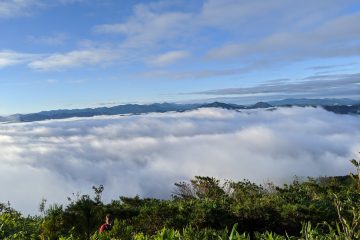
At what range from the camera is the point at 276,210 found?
2339 cm

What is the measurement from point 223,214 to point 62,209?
886cm

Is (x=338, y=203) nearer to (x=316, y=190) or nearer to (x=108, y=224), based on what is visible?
(x=108, y=224)

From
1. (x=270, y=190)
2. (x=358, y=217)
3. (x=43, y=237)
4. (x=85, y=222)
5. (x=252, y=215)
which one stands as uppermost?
(x=358, y=217)

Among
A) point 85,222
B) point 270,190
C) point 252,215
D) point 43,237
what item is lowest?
point 270,190

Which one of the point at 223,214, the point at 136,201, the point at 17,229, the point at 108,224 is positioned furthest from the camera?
the point at 136,201

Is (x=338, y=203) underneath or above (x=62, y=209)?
above

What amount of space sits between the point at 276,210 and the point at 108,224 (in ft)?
42.3

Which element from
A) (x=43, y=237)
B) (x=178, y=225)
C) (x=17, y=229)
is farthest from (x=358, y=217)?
(x=178, y=225)

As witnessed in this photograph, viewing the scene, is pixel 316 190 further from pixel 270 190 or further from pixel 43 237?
pixel 43 237

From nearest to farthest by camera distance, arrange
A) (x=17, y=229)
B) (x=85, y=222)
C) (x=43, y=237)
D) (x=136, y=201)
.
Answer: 1. (x=43, y=237)
2. (x=17, y=229)
3. (x=85, y=222)
4. (x=136, y=201)

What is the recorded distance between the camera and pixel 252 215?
75.4 ft

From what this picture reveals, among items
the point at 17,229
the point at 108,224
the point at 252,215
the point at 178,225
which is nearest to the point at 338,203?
the point at 108,224

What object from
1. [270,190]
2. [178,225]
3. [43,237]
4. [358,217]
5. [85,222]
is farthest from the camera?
[270,190]

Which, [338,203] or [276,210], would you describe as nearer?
[338,203]
